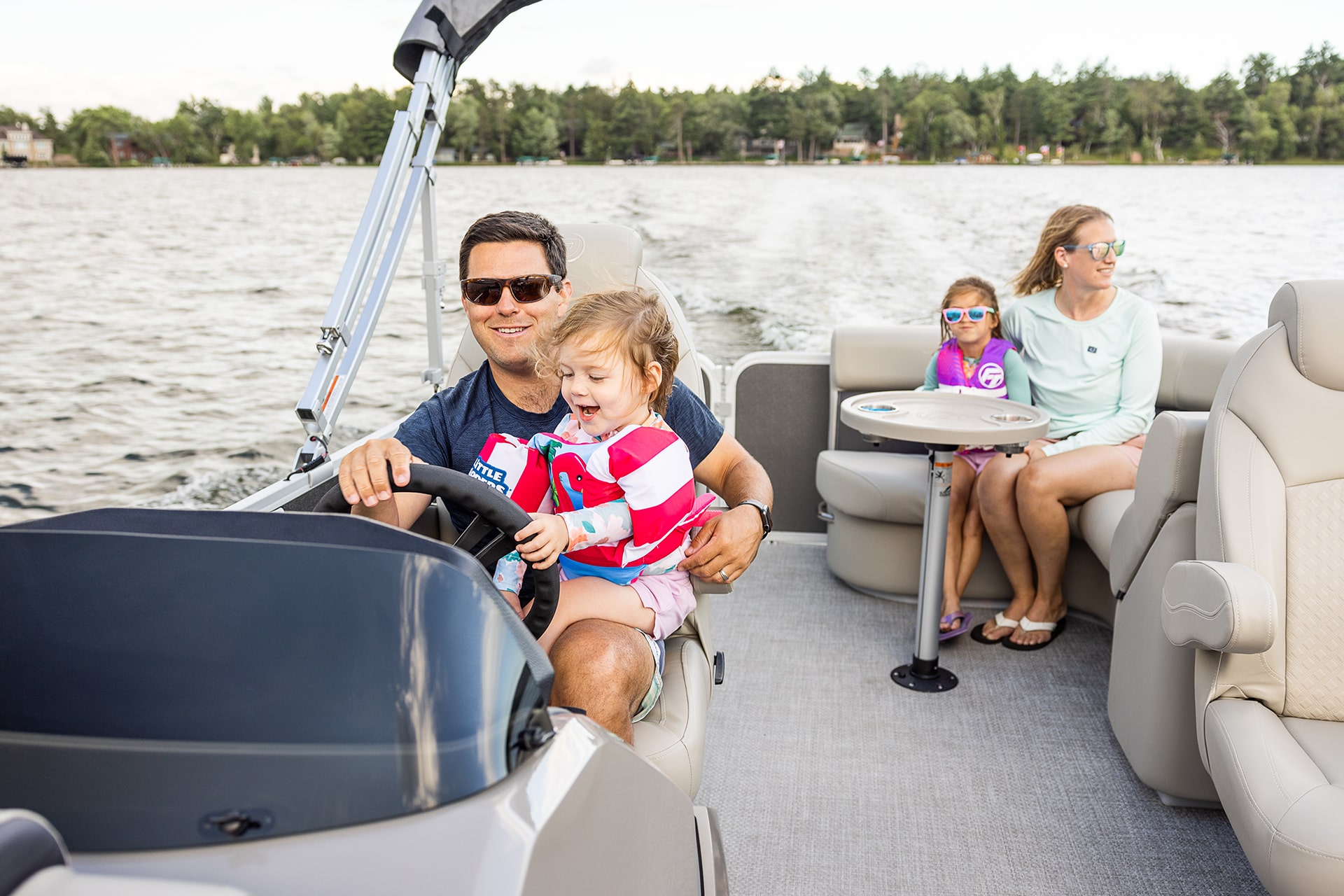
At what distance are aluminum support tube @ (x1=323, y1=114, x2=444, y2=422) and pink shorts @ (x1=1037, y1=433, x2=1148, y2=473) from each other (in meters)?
1.85

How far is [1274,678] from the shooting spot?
1591 millimetres

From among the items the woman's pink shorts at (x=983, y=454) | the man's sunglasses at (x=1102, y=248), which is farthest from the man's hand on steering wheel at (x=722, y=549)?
the man's sunglasses at (x=1102, y=248)

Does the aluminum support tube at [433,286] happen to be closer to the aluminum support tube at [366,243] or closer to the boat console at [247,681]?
the aluminum support tube at [366,243]

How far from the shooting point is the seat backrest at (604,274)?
6.77 feet

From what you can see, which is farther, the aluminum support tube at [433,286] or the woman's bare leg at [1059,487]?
the woman's bare leg at [1059,487]

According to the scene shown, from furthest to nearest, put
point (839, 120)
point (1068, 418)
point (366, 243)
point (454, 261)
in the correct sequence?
1. point (839, 120)
2. point (454, 261)
3. point (1068, 418)
4. point (366, 243)

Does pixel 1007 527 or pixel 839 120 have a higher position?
pixel 839 120

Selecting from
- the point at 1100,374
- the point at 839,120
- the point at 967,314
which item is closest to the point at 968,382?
the point at 967,314

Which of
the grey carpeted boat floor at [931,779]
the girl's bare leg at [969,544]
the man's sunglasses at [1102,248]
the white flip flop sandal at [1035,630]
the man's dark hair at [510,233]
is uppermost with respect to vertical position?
the man's dark hair at [510,233]

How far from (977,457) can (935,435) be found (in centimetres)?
70

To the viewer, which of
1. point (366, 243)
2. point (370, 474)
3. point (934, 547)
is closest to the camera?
point (370, 474)

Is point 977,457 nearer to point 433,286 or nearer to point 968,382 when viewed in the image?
point 968,382

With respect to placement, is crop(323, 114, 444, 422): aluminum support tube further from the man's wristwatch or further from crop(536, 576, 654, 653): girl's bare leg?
the man's wristwatch

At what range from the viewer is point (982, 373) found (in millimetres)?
2820
